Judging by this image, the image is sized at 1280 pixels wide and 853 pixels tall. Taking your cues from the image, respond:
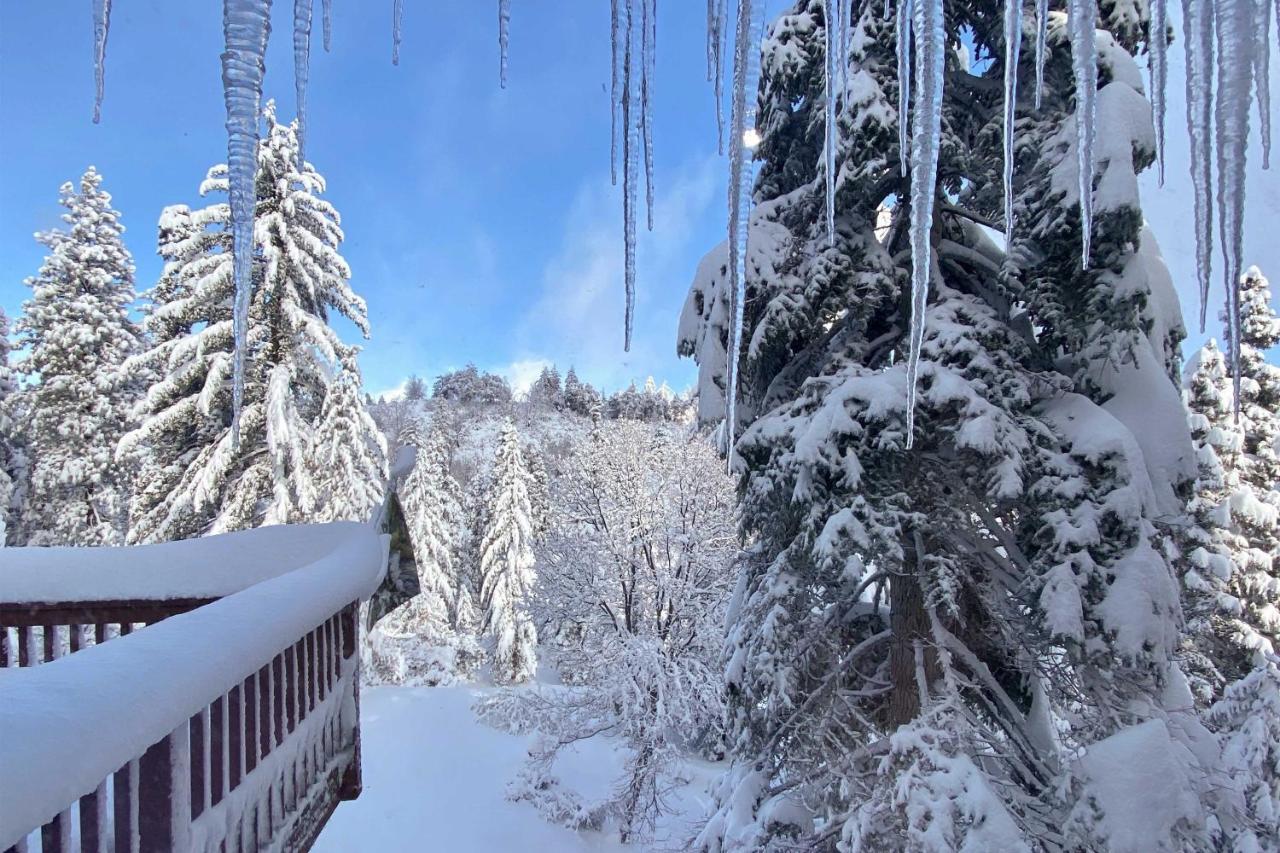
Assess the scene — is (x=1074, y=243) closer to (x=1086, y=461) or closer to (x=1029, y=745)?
(x=1086, y=461)

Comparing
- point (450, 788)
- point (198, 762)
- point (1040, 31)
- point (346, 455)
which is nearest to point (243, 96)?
point (198, 762)

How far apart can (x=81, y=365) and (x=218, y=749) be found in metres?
20.1

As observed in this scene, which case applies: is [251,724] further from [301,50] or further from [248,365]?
[248,365]

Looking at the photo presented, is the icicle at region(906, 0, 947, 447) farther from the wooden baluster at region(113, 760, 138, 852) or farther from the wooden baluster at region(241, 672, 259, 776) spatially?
the wooden baluster at region(241, 672, 259, 776)

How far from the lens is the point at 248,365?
11.0m

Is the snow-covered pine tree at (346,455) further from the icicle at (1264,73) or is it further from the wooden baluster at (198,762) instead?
the icicle at (1264,73)

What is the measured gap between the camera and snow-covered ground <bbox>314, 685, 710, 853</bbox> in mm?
10875

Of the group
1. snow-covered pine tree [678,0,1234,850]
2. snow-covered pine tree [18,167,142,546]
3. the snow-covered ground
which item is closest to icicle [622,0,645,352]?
snow-covered pine tree [678,0,1234,850]

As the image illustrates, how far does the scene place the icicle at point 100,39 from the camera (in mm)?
1399

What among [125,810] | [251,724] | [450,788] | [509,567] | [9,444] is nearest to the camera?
[125,810]

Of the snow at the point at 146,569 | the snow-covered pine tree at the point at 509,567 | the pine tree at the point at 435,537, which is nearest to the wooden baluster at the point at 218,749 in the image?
the snow at the point at 146,569

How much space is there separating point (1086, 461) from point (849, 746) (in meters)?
3.13

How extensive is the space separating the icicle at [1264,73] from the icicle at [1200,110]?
82mm

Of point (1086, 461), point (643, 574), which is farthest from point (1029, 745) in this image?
point (643, 574)
